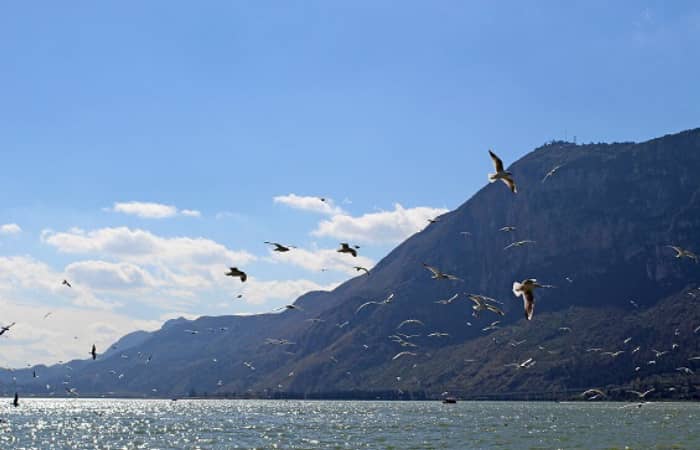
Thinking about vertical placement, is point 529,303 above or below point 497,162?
below

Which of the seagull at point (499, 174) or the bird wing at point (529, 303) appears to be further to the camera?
the seagull at point (499, 174)

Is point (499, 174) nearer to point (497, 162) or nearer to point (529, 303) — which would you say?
point (497, 162)

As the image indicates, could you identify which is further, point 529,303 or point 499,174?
point 499,174

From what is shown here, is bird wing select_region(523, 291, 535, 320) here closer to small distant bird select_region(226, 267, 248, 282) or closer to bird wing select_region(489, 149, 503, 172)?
bird wing select_region(489, 149, 503, 172)

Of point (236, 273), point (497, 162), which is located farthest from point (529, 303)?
point (236, 273)

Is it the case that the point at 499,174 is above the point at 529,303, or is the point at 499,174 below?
above

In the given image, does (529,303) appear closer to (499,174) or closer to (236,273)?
(499,174)

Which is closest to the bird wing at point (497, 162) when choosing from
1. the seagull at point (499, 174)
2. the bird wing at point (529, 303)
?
the seagull at point (499, 174)

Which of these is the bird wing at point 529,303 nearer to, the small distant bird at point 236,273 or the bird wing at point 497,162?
the bird wing at point 497,162

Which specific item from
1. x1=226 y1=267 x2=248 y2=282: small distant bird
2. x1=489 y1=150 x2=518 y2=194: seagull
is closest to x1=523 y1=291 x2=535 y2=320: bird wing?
x1=489 y1=150 x2=518 y2=194: seagull

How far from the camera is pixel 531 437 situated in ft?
329

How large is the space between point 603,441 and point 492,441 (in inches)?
480

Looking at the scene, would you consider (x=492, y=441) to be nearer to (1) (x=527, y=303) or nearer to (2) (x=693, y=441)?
(2) (x=693, y=441)

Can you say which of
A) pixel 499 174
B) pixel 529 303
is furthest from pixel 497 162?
pixel 529 303
